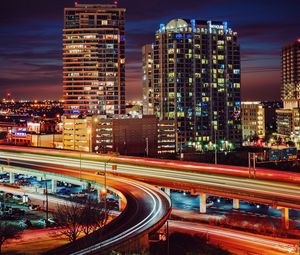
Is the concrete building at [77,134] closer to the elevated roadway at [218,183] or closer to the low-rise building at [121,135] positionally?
the low-rise building at [121,135]

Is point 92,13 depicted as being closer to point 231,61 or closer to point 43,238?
point 231,61

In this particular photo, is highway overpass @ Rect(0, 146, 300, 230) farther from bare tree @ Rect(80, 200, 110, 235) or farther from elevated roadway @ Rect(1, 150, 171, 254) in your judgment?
bare tree @ Rect(80, 200, 110, 235)

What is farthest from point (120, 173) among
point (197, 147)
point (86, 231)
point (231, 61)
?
point (231, 61)

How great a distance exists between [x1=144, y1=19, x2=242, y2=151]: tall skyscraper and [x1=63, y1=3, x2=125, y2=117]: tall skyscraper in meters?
17.9

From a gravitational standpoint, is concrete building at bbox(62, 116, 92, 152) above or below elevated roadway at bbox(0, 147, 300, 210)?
above

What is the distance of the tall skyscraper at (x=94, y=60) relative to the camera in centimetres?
16188

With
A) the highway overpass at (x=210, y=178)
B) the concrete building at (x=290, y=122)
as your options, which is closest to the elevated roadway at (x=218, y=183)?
the highway overpass at (x=210, y=178)

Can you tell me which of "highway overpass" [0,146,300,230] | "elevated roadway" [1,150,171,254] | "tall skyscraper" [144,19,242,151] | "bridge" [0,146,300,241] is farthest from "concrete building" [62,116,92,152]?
"elevated roadway" [1,150,171,254]

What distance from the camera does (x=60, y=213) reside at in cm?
4841

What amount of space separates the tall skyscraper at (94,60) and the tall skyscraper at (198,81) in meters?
17.9

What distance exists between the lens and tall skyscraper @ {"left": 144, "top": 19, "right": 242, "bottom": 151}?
477 ft

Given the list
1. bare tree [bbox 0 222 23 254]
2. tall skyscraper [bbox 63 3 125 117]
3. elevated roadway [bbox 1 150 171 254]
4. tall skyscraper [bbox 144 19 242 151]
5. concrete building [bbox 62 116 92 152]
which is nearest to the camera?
elevated roadway [bbox 1 150 171 254]

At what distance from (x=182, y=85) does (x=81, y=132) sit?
32.3 meters

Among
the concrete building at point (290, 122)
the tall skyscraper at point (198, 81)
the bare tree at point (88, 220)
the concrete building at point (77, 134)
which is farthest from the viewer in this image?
the concrete building at point (290, 122)
